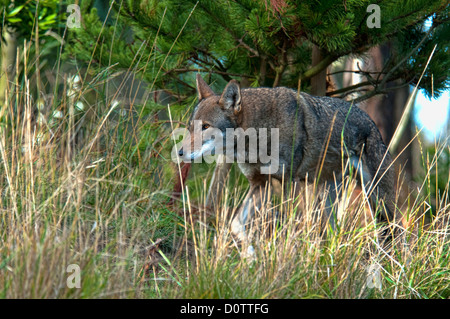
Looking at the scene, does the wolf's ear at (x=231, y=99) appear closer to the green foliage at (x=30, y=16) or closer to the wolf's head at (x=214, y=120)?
the wolf's head at (x=214, y=120)

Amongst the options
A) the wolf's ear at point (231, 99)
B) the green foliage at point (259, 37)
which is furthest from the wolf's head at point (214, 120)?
the green foliage at point (259, 37)

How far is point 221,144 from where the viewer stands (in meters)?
5.55

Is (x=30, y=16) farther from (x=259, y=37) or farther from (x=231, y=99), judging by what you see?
(x=231, y=99)

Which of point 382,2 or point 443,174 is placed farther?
point 443,174

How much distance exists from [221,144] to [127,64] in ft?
7.34

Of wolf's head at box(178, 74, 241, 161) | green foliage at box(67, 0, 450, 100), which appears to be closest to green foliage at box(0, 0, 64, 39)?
green foliage at box(67, 0, 450, 100)

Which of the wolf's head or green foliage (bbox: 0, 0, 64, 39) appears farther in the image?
green foliage (bbox: 0, 0, 64, 39)

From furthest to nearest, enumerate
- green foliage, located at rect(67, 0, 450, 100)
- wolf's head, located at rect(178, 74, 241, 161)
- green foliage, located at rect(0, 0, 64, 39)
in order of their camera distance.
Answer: green foliage, located at rect(0, 0, 64, 39) < green foliage, located at rect(67, 0, 450, 100) < wolf's head, located at rect(178, 74, 241, 161)

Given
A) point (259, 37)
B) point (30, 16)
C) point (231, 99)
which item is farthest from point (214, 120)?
point (30, 16)

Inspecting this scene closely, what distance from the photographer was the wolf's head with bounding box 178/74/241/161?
5410 millimetres

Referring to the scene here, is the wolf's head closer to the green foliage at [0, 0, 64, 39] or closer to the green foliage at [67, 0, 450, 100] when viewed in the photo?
the green foliage at [67, 0, 450, 100]

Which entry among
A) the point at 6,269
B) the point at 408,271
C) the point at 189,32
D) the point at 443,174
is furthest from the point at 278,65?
the point at 6,269

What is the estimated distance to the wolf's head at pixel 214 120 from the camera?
5.41m

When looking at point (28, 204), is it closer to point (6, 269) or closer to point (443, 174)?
point (6, 269)
